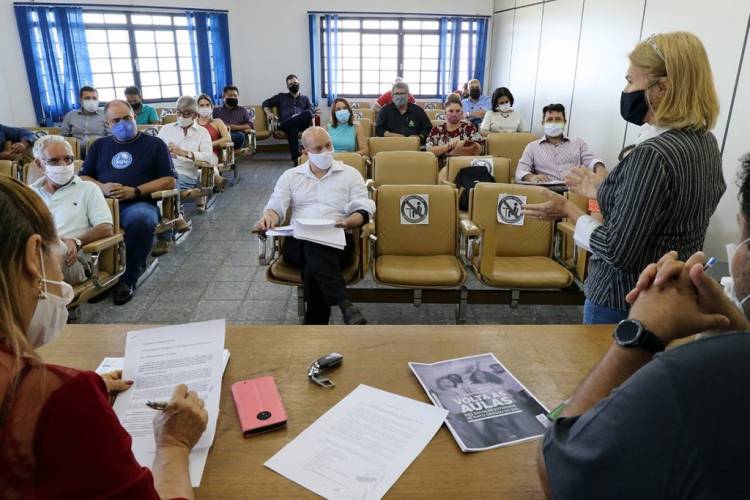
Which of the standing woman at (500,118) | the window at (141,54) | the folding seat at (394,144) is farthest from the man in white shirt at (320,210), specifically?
the window at (141,54)

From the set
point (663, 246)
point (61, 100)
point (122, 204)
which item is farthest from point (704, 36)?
point (61, 100)

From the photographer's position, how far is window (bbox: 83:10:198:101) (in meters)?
8.41

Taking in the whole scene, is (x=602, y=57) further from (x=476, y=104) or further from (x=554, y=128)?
(x=476, y=104)

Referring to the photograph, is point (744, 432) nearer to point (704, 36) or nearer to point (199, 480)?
point (199, 480)

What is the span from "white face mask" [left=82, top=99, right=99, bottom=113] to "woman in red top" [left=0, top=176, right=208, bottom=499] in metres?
6.87

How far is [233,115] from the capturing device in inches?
316

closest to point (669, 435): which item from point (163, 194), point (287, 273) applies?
point (287, 273)

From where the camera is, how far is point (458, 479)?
3.26 feet

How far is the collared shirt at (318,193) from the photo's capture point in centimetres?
326

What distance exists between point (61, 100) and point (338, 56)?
4.74 metres

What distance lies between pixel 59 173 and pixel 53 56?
5933 mm

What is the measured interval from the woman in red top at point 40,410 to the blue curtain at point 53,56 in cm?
834

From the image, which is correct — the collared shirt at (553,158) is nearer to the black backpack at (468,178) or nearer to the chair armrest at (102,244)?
the black backpack at (468,178)

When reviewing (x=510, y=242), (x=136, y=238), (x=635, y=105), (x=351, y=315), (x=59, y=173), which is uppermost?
(x=635, y=105)
